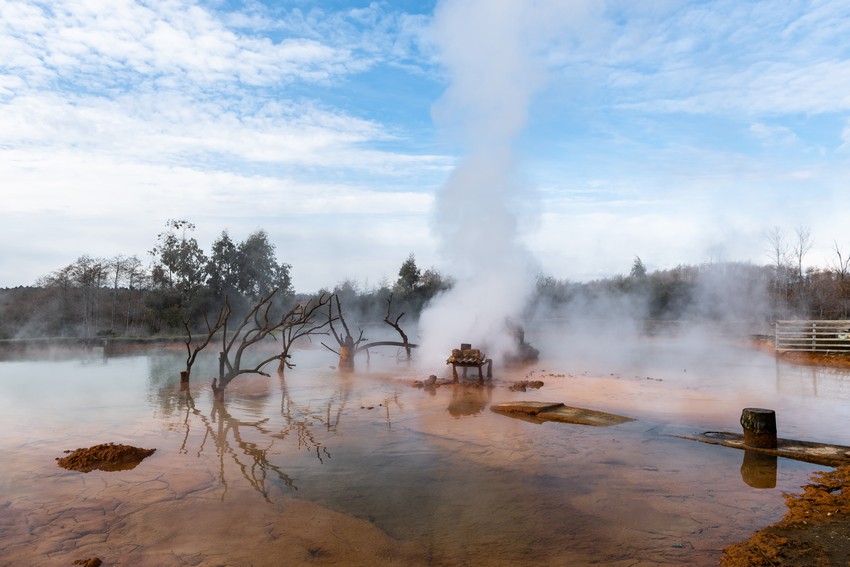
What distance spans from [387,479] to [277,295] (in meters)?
26.4

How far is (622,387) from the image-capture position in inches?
494

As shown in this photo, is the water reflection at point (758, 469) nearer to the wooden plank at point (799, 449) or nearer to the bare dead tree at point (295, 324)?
the wooden plank at point (799, 449)

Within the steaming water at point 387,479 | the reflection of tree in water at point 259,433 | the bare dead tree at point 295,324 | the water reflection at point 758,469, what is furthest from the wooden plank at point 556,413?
the bare dead tree at point 295,324

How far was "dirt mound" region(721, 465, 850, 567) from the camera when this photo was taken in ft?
13.0

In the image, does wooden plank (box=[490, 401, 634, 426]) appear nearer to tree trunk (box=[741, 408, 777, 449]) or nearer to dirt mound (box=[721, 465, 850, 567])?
tree trunk (box=[741, 408, 777, 449])

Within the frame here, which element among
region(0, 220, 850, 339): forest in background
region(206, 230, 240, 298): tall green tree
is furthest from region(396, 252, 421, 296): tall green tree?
region(206, 230, 240, 298): tall green tree

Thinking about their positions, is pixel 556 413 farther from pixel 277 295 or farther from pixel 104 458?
pixel 277 295

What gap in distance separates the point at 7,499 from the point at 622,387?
36.2 ft

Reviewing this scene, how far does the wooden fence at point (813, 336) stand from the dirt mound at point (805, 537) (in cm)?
1575

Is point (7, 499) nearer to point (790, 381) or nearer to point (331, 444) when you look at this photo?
point (331, 444)

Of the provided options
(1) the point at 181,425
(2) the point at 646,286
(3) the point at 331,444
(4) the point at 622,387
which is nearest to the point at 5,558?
(3) the point at 331,444

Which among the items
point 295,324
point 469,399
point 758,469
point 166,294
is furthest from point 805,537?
point 166,294

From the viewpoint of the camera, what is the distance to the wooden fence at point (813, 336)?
18.1 m

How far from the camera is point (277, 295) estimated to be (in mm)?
31297
